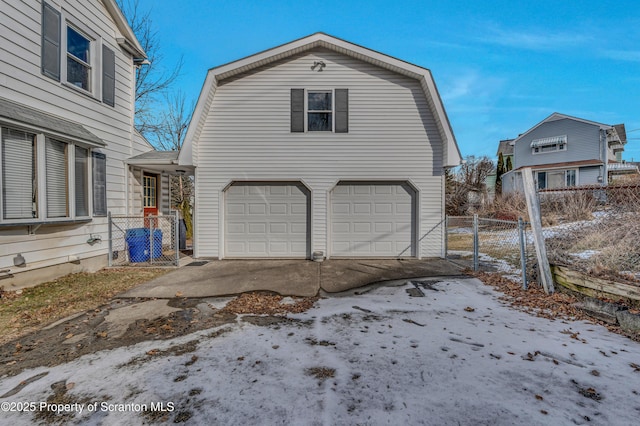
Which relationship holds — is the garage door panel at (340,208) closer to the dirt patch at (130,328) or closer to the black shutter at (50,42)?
the dirt patch at (130,328)

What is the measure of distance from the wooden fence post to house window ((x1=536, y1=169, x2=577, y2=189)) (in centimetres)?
1969

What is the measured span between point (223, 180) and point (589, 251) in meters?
8.13

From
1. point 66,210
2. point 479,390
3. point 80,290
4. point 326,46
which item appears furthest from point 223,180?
point 479,390

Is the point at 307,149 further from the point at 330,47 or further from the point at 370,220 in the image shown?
the point at 330,47

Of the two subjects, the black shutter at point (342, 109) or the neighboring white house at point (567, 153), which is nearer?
the black shutter at point (342, 109)

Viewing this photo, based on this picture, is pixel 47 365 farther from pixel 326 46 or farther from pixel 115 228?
pixel 326 46

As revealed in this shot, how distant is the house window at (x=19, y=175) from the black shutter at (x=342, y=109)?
6.40m

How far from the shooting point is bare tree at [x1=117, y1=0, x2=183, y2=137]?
48.1 feet

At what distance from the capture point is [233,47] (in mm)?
12977

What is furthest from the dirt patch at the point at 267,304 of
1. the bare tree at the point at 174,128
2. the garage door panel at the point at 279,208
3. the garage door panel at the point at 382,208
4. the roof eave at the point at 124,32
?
the bare tree at the point at 174,128

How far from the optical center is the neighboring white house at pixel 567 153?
19.8m

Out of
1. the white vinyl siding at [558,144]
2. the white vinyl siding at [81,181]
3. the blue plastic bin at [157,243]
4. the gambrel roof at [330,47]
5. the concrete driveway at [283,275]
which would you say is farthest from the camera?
the white vinyl siding at [558,144]

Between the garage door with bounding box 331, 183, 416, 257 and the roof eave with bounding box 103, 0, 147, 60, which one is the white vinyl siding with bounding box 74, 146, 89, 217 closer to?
the roof eave with bounding box 103, 0, 147, 60

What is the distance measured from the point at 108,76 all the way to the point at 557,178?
27.5 m
